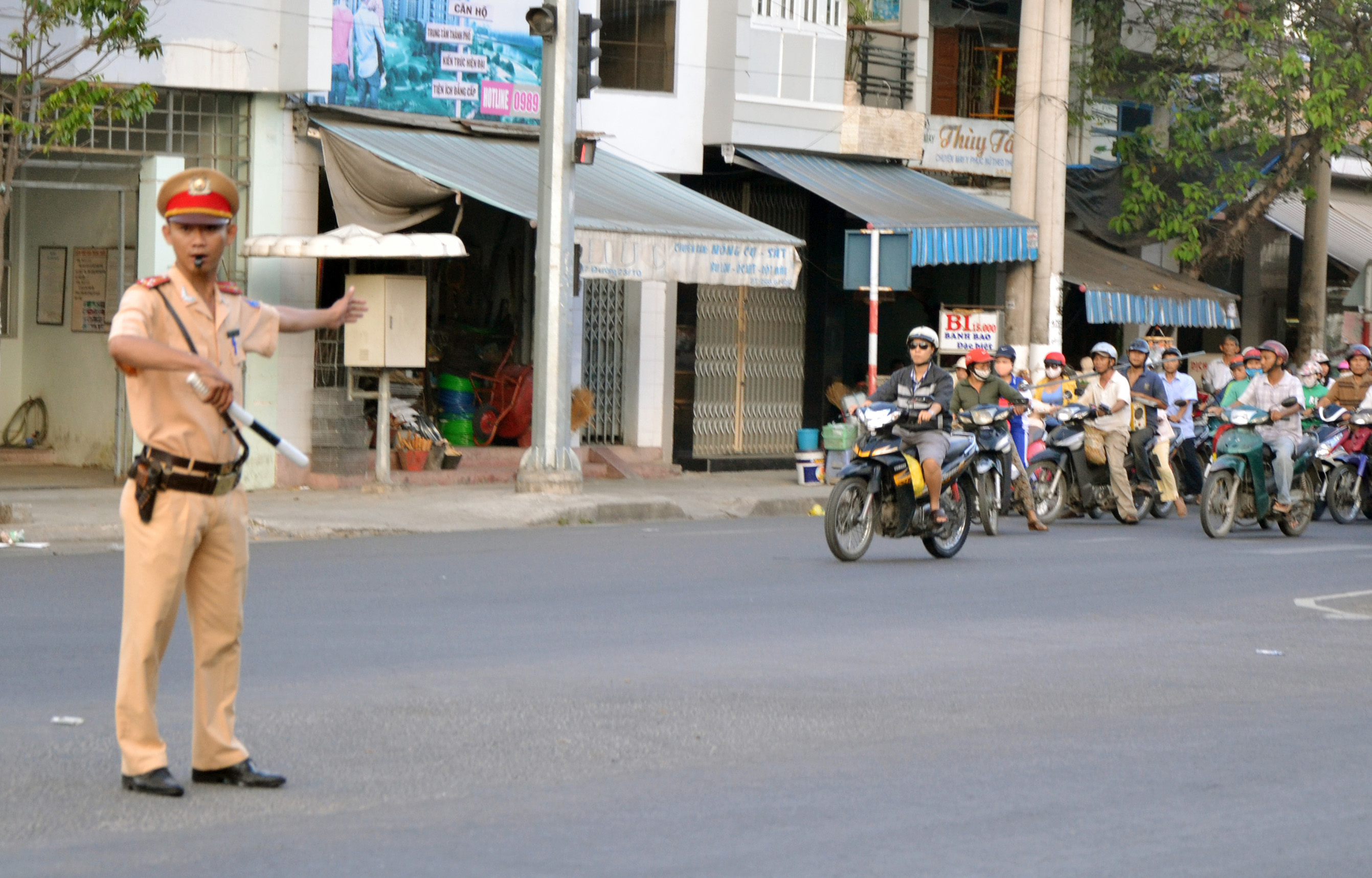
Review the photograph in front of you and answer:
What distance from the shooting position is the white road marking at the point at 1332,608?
425 inches

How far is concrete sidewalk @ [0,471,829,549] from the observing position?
14.1 m

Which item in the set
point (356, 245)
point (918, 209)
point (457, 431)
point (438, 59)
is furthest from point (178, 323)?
point (918, 209)

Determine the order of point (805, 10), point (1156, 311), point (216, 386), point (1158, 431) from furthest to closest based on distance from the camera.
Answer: point (1156, 311)
point (805, 10)
point (1158, 431)
point (216, 386)

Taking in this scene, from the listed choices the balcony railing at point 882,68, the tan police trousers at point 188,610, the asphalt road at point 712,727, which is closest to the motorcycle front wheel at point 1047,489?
the asphalt road at point 712,727

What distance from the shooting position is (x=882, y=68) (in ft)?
77.9

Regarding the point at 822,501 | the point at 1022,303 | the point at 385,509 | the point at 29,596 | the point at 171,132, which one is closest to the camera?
the point at 29,596

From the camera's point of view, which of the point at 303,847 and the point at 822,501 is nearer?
the point at 303,847

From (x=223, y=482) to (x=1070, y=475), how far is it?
13066mm

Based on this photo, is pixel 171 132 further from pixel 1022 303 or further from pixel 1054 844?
pixel 1054 844

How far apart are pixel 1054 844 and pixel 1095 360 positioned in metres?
12.6

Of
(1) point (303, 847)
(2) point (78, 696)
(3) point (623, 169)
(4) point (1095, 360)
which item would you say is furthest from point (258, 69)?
(1) point (303, 847)

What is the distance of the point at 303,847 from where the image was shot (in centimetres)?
504

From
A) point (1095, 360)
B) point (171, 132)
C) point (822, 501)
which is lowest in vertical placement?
point (822, 501)

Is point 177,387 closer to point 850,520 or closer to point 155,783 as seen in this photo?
point 155,783
